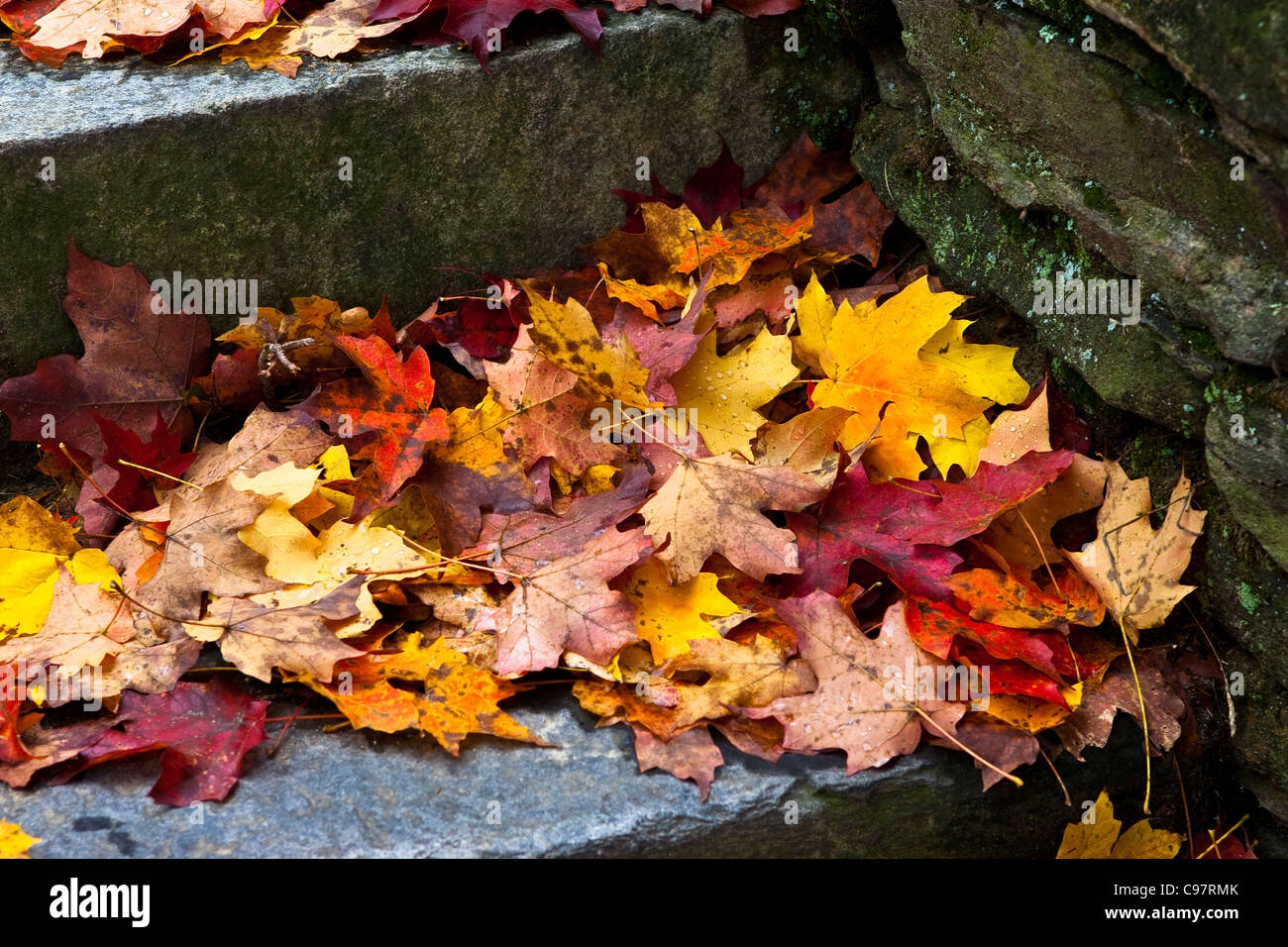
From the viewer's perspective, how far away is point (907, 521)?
70.2 inches

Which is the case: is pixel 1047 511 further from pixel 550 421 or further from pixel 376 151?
pixel 376 151

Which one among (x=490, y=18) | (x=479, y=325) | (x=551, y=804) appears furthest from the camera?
(x=479, y=325)

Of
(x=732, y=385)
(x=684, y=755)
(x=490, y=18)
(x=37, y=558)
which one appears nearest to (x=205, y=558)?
(x=37, y=558)

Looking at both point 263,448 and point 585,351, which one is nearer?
point 585,351

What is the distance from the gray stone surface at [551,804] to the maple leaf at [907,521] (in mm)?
283

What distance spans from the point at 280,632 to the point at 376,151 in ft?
3.28

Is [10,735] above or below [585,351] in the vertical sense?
below

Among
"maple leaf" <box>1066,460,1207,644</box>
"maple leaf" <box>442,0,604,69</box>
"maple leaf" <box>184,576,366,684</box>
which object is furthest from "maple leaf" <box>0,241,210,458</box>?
"maple leaf" <box>1066,460,1207,644</box>

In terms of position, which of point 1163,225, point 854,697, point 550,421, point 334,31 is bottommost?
point 854,697

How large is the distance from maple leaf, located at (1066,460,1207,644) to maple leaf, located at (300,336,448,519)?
1.11 meters

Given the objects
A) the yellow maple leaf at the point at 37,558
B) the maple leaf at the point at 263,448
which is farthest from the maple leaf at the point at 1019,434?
the yellow maple leaf at the point at 37,558

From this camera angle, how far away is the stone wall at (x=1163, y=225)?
1.45m

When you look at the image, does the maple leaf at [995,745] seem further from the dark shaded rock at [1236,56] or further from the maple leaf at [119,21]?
the maple leaf at [119,21]
